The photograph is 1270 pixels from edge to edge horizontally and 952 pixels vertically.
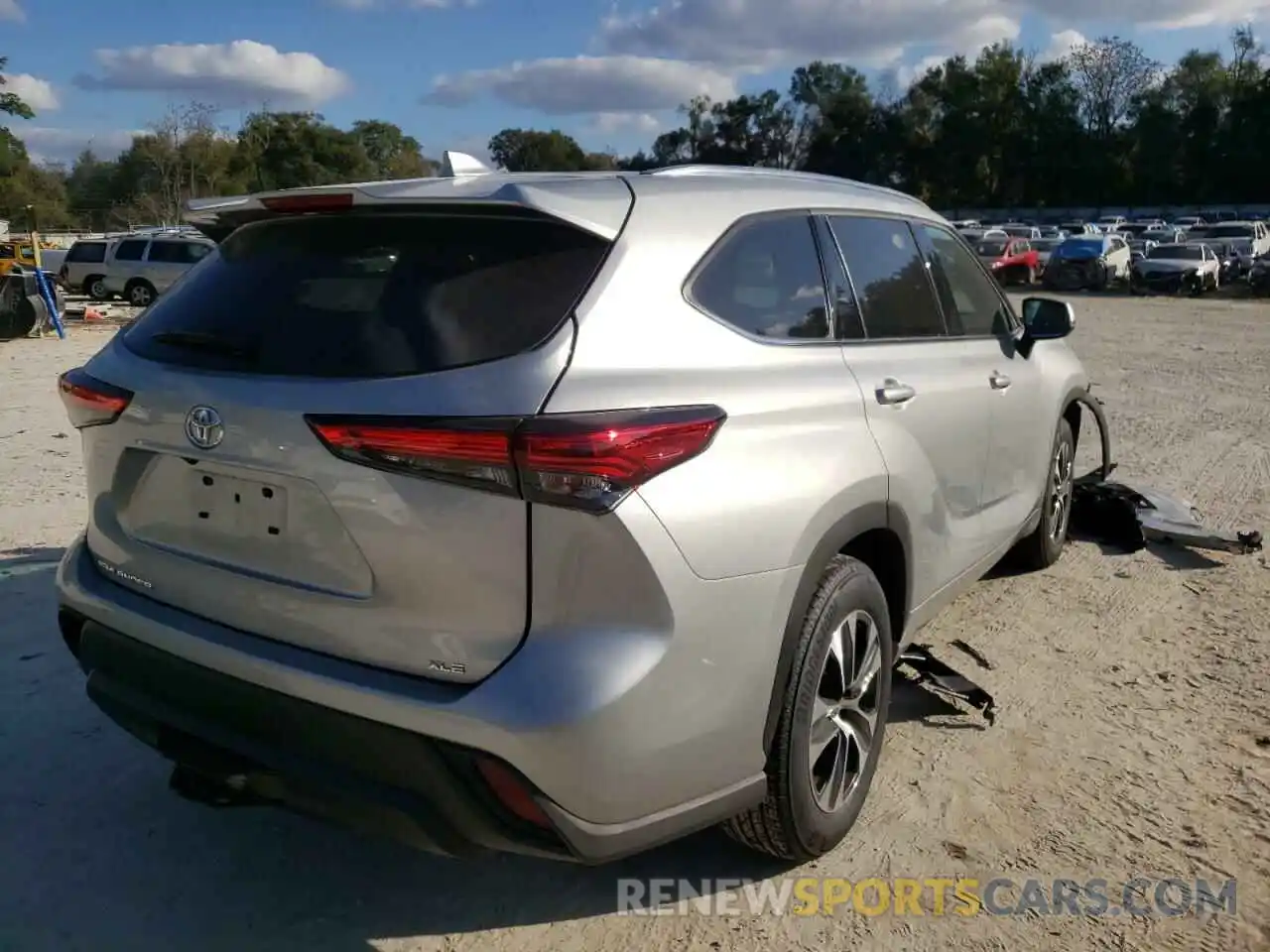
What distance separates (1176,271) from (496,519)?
33144mm

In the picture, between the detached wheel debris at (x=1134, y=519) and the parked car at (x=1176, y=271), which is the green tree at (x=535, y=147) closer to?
the parked car at (x=1176, y=271)

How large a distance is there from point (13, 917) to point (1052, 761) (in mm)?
3134

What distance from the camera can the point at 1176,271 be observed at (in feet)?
101

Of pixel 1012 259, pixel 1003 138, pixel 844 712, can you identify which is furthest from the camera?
Result: pixel 1003 138

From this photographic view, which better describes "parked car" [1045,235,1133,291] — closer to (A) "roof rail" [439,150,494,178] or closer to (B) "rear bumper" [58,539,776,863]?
(A) "roof rail" [439,150,494,178]

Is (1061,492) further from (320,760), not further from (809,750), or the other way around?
(320,760)

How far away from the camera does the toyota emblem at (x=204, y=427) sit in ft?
8.18

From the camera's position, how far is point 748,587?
99.0 inches

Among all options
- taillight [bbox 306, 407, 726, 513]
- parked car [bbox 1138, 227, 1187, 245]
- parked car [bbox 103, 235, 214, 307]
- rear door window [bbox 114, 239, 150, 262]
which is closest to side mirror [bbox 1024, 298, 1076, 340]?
taillight [bbox 306, 407, 726, 513]

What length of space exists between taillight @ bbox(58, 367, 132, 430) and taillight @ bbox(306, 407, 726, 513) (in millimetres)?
815

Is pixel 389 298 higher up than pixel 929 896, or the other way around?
pixel 389 298

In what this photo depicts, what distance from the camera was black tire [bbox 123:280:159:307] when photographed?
25.8 metres

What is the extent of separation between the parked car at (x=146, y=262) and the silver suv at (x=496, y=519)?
81.1 feet

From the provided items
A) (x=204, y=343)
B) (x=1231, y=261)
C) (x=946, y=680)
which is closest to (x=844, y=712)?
(x=946, y=680)
